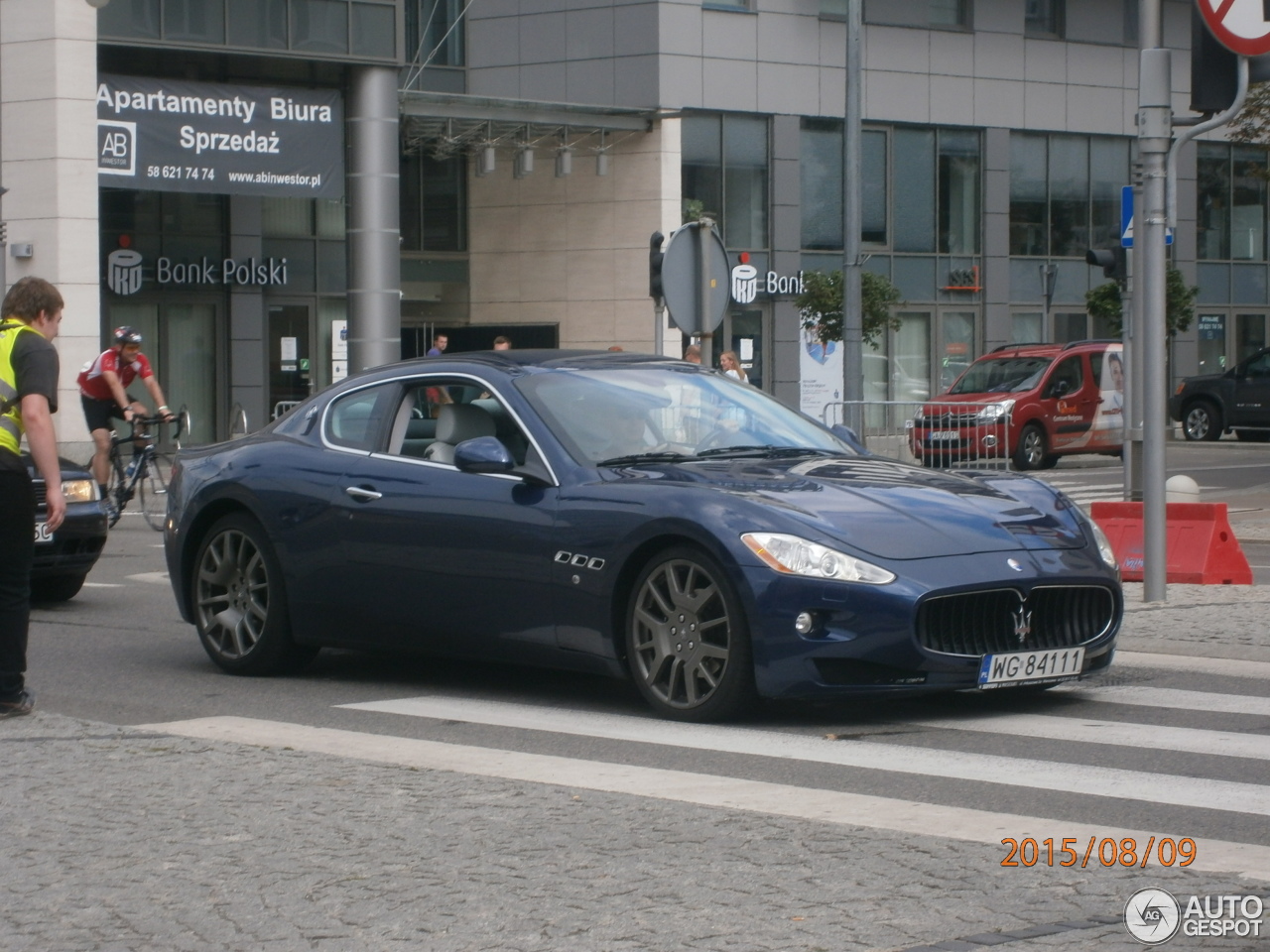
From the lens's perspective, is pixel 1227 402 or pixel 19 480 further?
pixel 1227 402

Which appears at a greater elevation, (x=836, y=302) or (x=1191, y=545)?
(x=836, y=302)

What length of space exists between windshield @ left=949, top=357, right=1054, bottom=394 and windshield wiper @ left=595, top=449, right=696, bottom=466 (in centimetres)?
2427

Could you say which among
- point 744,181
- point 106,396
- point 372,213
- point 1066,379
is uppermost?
point 744,181

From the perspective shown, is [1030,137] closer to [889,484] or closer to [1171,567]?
[1171,567]

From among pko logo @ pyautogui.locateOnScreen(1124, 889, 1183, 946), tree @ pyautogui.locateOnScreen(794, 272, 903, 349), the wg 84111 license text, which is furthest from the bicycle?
tree @ pyautogui.locateOnScreen(794, 272, 903, 349)

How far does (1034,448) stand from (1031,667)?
81.3 ft

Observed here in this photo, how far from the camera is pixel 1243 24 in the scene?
425 inches

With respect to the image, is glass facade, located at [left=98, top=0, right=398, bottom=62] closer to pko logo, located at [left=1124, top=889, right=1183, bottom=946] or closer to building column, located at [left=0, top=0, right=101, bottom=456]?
building column, located at [left=0, top=0, right=101, bottom=456]

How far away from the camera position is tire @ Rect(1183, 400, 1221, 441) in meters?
37.2

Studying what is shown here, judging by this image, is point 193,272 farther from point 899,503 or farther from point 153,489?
point 899,503

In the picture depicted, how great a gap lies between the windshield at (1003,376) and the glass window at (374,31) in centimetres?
1087

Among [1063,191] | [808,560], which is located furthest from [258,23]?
[808,560]
